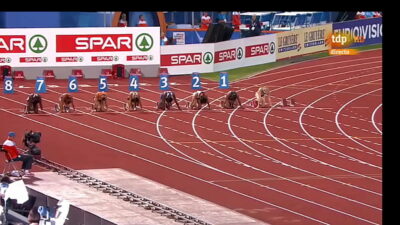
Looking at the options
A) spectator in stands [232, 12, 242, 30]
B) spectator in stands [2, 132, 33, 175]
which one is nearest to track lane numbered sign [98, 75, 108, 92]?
spectator in stands [2, 132, 33, 175]

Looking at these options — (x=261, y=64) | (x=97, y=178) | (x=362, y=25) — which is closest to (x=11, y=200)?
(x=97, y=178)

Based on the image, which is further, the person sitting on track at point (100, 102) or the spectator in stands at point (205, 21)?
the spectator in stands at point (205, 21)

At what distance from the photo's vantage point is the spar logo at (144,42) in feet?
95.3

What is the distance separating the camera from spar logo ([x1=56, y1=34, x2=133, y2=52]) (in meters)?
28.5

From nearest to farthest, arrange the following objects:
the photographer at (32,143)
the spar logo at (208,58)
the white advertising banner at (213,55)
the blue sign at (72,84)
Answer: the photographer at (32,143) → the blue sign at (72,84) → the white advertising banner at (213,55) → the spar logo at (208,58)

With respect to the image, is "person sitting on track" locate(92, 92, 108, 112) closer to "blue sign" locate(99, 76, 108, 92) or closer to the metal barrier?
"blue sign" locate(99, 76, 108, 92)

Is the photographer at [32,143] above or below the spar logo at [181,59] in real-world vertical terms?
below

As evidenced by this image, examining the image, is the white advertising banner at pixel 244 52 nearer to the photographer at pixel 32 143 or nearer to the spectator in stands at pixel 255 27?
the spectator in stands at pixel 255 27

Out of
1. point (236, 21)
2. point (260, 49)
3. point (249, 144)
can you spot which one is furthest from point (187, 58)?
point (249, 144)

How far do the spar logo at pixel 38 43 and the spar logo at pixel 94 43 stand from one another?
330 mm

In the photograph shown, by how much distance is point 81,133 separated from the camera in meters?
22.7

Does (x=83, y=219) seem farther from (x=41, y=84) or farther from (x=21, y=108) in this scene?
(x=41, y=84)

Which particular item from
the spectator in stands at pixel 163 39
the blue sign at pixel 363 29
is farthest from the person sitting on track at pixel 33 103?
the blue sign at pixel 363 29

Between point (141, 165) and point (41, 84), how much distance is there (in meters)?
7.63
